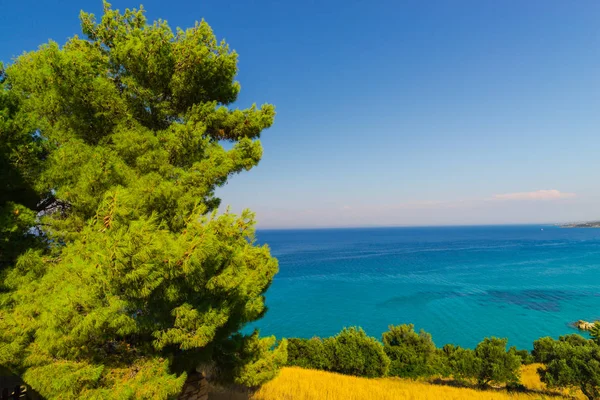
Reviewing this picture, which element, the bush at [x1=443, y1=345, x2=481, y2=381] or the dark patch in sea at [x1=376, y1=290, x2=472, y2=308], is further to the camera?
the dark patch in sea at [x1=376, y1=290, x2=472, y2=308]

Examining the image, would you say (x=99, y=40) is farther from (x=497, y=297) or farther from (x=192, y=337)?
(x=497, y=297)

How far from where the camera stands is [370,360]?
16.8m

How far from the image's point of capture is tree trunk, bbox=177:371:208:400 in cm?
609

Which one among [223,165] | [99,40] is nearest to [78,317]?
[223,165]

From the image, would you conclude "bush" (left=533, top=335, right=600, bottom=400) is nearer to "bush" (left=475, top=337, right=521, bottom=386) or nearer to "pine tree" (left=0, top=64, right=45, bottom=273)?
"bush" (left=475, top=337, right=521, bottom=386)

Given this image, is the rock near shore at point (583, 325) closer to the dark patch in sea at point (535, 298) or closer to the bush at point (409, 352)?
the dark patch in sea at point (535, 298)

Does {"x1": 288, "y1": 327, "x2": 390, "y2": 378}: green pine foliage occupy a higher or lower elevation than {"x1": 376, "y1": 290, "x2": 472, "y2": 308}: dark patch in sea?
higher

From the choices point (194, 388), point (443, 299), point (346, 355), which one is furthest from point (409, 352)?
point (443, 299)

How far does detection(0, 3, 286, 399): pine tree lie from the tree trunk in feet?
2.03

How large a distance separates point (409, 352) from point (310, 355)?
6.80m

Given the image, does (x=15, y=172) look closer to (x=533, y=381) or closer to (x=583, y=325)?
(x=533, y=381)

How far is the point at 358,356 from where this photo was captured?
55.9ft

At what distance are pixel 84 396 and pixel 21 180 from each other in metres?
4.11

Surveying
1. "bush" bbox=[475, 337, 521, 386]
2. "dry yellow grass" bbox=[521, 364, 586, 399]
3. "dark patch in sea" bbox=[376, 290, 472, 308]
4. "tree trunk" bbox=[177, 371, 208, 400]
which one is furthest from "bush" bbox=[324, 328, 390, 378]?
"dark patch in sea" bbox=[376, 290, 472, 308]
